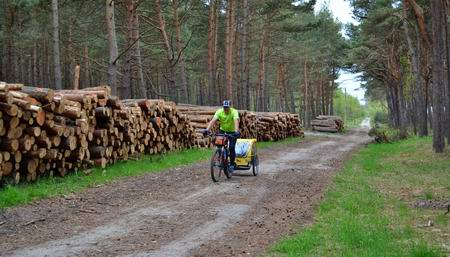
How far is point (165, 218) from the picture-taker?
7.76m

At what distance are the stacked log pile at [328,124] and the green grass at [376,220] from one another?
3412 centimetres

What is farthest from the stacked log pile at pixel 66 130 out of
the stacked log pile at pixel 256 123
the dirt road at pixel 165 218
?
the stacked log pile at pixel 256 123

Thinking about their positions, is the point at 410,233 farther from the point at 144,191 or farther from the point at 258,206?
the point at 144,191

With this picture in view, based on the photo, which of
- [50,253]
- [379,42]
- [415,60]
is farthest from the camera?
[379,42]

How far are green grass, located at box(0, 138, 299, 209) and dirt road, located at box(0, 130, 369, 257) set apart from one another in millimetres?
348

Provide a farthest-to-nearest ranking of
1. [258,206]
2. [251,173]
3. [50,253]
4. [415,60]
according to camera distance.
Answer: [415,60] < [251,173] < [258,206] < [50,253]

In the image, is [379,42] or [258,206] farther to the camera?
[379,42]

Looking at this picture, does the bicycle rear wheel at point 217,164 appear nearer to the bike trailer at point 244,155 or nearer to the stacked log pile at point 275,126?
the bike trailer at point 244,155

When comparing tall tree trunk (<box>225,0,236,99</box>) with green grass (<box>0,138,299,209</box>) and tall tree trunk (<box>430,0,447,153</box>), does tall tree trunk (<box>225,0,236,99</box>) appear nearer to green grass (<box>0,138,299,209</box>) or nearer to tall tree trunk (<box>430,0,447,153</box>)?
green grass (<box>0,138,299,209</box>)

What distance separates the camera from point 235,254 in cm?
582

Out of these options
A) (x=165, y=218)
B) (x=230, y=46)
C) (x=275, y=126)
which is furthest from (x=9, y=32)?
(x=165, y=218)

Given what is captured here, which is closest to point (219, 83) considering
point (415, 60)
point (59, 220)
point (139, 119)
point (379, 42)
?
point (379, 42)

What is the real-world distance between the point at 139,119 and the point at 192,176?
134 inches

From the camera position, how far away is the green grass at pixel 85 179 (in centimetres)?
886
